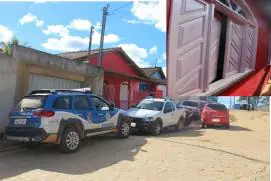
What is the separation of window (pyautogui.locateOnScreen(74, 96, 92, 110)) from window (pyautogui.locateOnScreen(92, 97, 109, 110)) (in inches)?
12.7

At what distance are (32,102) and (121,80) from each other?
39.0 feet

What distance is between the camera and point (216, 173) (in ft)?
24.1

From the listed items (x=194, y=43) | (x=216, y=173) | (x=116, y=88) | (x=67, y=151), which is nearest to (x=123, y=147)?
(x=67, y=151)

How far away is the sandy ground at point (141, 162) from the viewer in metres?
6.95

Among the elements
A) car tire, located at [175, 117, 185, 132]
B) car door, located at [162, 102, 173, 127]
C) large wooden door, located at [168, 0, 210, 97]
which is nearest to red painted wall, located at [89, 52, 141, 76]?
car tire, located at [175, 117, 185, 132]

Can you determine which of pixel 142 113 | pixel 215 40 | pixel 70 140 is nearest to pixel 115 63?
pixel 142 113

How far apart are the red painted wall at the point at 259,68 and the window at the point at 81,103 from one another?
8125 mm

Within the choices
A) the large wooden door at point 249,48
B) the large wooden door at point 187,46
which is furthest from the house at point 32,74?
the large wooden door at point 249,48

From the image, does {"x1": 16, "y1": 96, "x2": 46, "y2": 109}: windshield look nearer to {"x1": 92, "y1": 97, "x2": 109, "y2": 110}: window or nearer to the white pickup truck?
{"x1": 92, "y1": 97, "x2": 109, "y2": 110}: window

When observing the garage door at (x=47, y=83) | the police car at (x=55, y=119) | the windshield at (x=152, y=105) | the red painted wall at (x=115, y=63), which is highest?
the red painted wall at (x=115, y=63)

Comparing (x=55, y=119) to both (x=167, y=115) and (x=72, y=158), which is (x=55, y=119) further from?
(x=167, y=115)

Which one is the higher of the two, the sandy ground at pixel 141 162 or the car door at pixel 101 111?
the car door at pixel 101 111

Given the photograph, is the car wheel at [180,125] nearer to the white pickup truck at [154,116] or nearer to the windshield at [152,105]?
the white pickup truck at [154,116]

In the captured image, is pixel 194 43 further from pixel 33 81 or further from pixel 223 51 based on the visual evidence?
pixel 33 81
